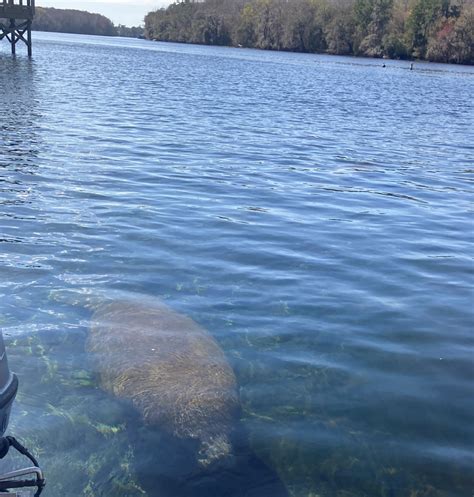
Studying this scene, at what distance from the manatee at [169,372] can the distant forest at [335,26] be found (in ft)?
310

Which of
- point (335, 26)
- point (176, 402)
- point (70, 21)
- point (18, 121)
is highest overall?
point (70, 21)

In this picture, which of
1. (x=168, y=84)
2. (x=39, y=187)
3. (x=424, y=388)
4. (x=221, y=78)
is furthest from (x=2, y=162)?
(x=221, y=78)

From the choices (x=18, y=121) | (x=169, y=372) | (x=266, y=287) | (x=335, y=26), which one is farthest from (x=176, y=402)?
(x=335, y=26)

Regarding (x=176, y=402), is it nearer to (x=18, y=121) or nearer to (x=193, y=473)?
(x=193, y=473)

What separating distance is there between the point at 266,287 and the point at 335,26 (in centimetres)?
10550

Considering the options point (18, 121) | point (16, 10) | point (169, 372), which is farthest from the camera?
point (16, 10)

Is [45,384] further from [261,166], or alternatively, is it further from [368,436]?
[261,166]

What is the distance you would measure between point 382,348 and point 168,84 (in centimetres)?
3260

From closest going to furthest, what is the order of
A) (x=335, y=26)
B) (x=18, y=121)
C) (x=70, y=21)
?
(x=18, y=121) → (x=335, y=26) → (x=70, y=21)

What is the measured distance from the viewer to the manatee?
18.7ft

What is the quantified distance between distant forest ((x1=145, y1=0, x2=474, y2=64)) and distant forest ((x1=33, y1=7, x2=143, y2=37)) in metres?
38.3

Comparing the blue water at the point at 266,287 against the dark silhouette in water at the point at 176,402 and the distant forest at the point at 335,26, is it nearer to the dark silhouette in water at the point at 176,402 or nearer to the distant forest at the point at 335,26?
the dark silhouette in water at the point at 176,402

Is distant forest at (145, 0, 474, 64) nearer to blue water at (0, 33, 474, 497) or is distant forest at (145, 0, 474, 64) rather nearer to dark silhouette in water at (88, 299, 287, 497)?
blue water at (0, 33, 474, 497)

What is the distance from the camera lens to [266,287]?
348 inches
